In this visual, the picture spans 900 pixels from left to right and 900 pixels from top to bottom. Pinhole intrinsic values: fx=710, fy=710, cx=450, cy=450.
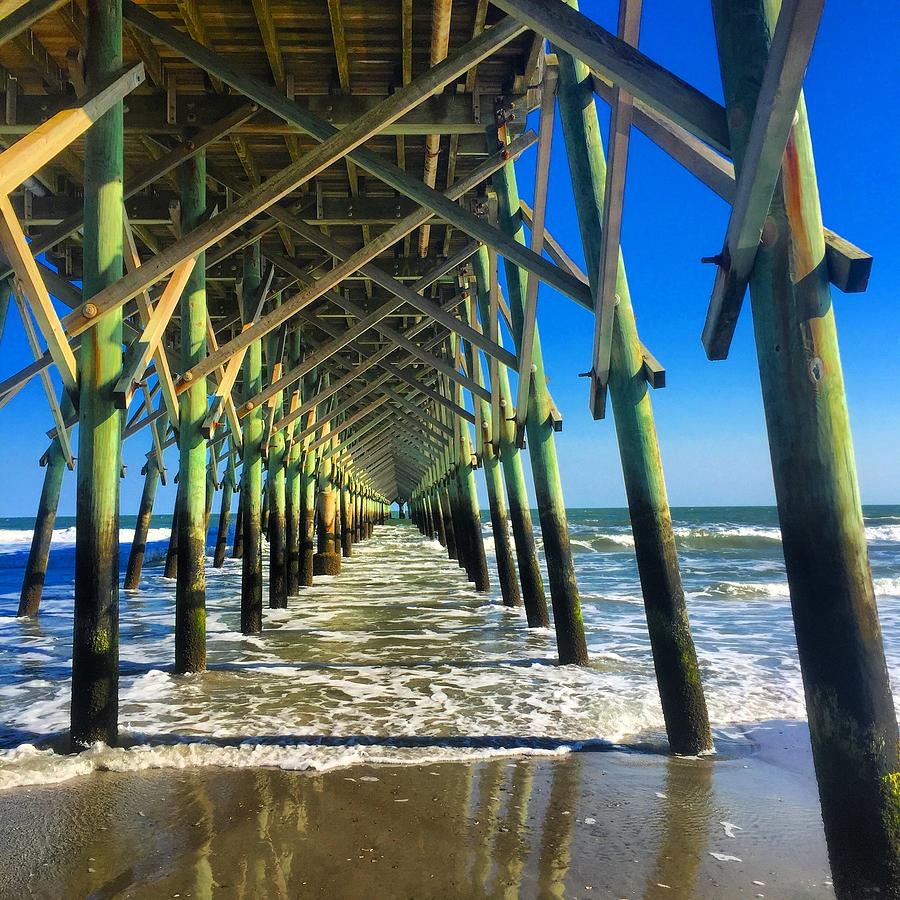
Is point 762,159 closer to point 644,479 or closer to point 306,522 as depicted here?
point 644,479

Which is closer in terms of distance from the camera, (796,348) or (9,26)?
(796,348)

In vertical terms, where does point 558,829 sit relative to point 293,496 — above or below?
below

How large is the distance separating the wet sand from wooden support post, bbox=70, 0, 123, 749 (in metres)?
0.59

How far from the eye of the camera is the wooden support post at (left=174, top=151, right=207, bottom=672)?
6070 millimetres

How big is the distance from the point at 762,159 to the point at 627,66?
730 millimetres

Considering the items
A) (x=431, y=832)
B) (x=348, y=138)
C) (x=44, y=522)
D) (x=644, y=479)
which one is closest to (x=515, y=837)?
(x=431, y=832)

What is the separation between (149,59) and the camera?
574cm

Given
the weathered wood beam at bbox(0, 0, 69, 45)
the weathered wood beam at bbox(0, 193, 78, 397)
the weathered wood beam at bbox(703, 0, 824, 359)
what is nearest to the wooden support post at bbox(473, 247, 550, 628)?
the weathered wood beam at bbox(0, 193, 78, 397)

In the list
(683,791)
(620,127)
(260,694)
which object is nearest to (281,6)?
(620,127)

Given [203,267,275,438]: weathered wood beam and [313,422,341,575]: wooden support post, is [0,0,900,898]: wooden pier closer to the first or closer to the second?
[203,267,275,438]: weathered wood beam

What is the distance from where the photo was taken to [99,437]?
13.5 feet

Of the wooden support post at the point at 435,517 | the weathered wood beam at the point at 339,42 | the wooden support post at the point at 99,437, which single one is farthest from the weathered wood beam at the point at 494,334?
the wooden support post at the point at 435,517

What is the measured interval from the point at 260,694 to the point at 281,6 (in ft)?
16.9

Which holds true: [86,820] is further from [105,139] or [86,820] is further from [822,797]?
[105,139]
